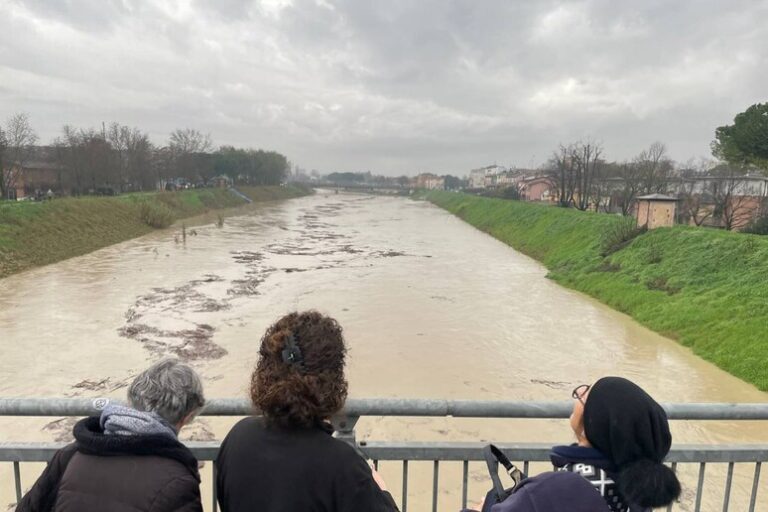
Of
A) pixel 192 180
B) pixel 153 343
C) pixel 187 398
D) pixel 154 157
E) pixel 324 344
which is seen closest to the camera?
pixel 324 344

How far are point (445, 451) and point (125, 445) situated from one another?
1.33 metres

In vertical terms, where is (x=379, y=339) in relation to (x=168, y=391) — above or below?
below

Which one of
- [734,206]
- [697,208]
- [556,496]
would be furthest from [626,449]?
[734,206]

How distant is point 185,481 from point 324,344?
24.0 inches

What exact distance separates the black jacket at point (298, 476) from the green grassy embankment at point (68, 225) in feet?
70.4

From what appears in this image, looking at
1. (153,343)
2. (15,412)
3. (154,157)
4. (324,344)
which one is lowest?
(153,343)

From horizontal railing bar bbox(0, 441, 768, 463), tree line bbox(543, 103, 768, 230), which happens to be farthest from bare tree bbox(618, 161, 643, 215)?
horizontal railing bar bbox(0, 441, 768, 463)

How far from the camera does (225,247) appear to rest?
27.0 meters

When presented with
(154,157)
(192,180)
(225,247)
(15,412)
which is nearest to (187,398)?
(15,412)

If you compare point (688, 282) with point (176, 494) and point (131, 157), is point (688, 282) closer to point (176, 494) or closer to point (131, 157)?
point (176, 494)

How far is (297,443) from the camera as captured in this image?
1.49 m

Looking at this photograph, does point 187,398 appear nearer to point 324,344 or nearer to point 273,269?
point 324,344

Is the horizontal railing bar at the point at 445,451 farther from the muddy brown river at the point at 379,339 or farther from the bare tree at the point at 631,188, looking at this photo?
the bare tree at the point at 631,188

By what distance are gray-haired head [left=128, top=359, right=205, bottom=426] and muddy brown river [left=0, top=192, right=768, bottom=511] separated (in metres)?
4.43
